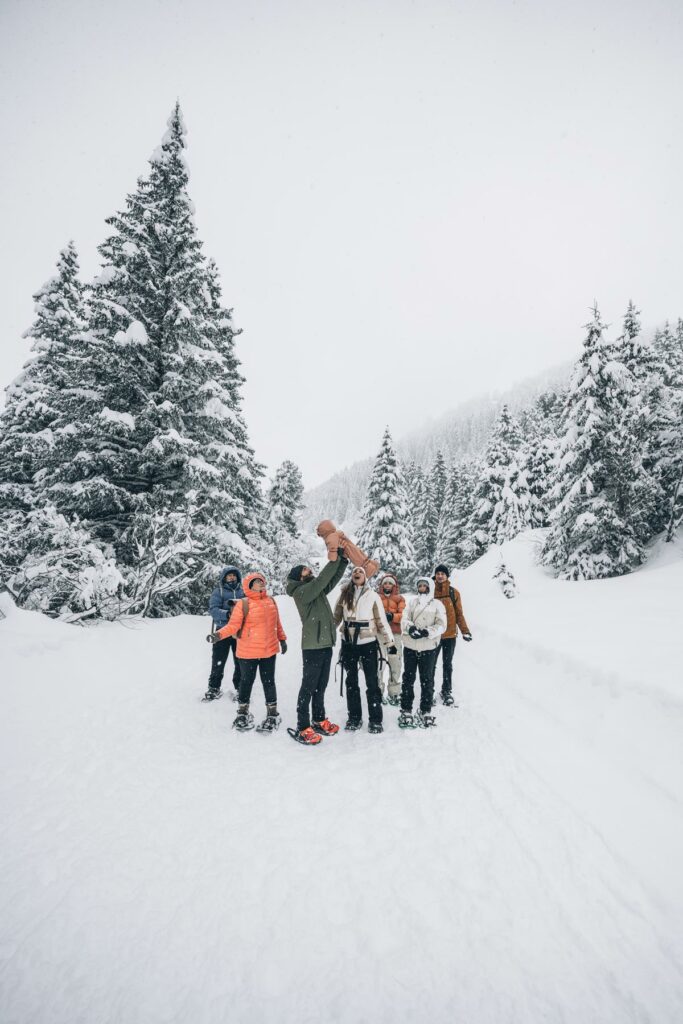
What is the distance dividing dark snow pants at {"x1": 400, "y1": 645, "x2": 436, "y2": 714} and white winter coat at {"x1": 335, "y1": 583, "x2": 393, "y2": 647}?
0.43m

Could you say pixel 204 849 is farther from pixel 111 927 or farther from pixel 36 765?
pixel 36 765

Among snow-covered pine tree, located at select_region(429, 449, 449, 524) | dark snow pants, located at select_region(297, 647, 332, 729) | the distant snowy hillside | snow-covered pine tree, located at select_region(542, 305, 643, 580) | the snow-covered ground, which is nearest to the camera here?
the snow-covered ground

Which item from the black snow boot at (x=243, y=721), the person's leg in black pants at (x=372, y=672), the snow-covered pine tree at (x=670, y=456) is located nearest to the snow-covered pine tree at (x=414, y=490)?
the snow-covered pine tree at (x=670, y=456)

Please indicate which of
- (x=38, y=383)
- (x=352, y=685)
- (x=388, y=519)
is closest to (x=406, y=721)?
(x=352, y=685)

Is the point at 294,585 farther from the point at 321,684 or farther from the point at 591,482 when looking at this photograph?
→ the point at 591,482

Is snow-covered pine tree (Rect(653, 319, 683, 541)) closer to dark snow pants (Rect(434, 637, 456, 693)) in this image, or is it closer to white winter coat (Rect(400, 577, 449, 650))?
dark snow pants (Rect(434, 637, 456, 693))

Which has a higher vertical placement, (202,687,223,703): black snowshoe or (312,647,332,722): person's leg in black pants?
(312,647,332,722): person's leg in black pants

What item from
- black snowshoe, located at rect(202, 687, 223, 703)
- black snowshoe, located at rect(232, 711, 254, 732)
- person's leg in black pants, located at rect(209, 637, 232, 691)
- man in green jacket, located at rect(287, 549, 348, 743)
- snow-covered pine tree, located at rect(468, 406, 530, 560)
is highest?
snow-covered pine tree, located at rect(468, 406, 530, 560)

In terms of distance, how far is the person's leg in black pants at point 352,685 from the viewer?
522 cm

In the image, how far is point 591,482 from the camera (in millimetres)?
16641

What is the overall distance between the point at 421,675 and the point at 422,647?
0.46 metres

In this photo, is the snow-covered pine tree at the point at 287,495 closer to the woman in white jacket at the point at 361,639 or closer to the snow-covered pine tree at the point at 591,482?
the snow-covered pine tree at the point at 591,482

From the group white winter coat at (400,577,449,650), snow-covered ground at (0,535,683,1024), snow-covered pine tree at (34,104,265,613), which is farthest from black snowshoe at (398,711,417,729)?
snow-covered pine tree at (34,104,265,613)

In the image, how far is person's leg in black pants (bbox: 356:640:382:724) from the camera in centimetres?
522
